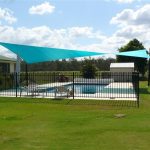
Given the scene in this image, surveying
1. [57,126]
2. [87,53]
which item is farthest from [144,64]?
[57,126]

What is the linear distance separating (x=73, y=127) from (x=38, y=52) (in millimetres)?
13478

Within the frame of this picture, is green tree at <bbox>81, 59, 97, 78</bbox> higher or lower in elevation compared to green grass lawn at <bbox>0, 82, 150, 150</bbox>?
higher

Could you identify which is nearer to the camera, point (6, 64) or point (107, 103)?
point (107, 103)

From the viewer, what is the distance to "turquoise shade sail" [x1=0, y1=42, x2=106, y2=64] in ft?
73.2

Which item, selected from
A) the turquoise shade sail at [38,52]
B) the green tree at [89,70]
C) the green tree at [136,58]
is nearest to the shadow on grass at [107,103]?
the turquoise shade sail at [38,52]

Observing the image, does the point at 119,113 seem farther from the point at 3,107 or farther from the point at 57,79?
the point at 57,79

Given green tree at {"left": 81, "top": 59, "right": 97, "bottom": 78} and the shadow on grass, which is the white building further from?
the shadow on grass

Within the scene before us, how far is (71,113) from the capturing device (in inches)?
503

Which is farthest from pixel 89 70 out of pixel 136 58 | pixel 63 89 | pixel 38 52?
pixel 63 89

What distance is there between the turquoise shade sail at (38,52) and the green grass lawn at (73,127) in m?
8.02

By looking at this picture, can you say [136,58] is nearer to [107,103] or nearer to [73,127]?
[107,103]

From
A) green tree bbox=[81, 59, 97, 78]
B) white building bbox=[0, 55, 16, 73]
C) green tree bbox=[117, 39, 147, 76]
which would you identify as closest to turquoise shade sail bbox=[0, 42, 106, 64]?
white building bbox=[0, 55, 16, 73]

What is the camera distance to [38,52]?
22.8m

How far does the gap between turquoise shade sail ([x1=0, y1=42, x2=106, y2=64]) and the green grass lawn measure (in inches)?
316
